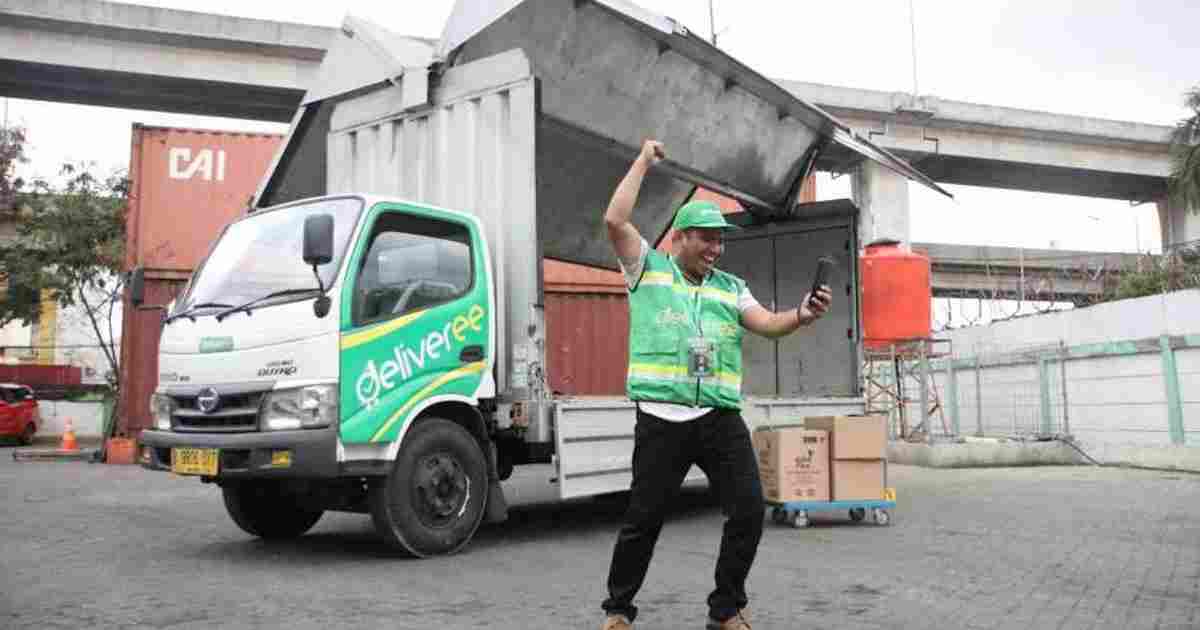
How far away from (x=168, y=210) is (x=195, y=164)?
879 millimetres

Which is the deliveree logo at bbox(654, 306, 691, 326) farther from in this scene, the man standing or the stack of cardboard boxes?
the stack of cardboard boxes

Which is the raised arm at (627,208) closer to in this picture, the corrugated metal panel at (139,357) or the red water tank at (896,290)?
the red water tank at (896,290)

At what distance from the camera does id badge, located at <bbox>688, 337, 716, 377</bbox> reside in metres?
3.78

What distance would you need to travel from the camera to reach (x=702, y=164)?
32.6ft

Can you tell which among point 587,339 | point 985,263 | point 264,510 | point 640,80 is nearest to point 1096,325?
point 587,339

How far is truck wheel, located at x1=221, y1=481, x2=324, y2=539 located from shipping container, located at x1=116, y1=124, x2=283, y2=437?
30.7 ft

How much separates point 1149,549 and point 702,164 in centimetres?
527

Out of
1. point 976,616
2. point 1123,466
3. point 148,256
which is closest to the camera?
point 976,616

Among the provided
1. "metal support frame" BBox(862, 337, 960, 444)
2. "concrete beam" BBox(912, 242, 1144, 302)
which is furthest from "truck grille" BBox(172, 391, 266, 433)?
"concrete beam" BBox(912, 242, 1144, 302)

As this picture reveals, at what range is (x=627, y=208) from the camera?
12.3 feet

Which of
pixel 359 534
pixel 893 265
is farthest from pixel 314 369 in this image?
pixel 893 265

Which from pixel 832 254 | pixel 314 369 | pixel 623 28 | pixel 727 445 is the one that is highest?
pixel 623 28

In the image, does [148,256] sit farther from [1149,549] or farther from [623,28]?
[1149,549]

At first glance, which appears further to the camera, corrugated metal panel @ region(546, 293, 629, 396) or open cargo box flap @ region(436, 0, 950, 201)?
corrugated metal panel @ region(546, 293, 629, 396)
